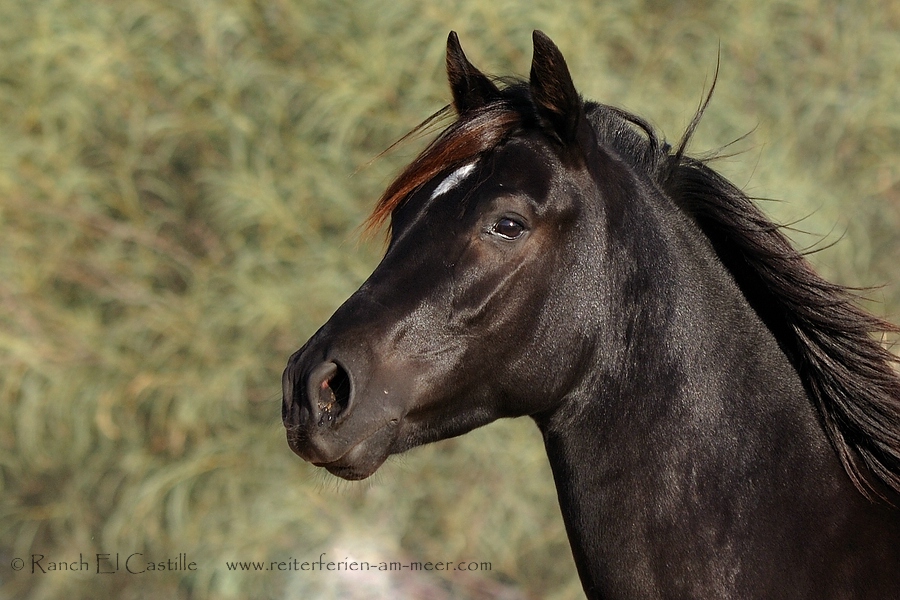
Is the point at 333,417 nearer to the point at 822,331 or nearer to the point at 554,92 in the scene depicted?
the point at 554,92

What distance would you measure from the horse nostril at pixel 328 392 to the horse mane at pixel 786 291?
1.29ft

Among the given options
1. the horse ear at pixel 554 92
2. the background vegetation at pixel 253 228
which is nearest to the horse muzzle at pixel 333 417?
the horse ear at pixel 554 92

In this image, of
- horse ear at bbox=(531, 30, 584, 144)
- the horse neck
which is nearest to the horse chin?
the horse neck

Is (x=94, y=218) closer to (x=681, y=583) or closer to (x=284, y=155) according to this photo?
(x=284, y=155)

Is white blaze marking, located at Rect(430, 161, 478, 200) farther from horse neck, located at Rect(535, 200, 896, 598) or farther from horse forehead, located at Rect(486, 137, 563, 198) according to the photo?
horse neck, located at Rect(535, 200, 896, 598)

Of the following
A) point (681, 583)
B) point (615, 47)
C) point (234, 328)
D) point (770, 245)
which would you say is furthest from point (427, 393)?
point (615, 47)

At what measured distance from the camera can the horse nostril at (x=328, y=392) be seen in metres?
1.68

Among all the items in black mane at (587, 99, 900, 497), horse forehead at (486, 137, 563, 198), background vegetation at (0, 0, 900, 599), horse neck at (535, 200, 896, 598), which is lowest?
background vegetation at (0, 0, 900, 599)

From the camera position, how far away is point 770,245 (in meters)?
1.92

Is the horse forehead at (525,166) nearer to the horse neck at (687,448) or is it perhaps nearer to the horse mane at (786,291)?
the horse mane at (786,291)

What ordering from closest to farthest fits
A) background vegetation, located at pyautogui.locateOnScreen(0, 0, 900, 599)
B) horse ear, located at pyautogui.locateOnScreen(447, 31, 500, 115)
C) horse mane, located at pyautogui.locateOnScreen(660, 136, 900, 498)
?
horse mane, located at pyautogui.locateOnScreen(660, 136, 900, 498), horse ear, located at pyautogui.locateOnScreen(447, 31, 500, 115), background vegetation, located at pyautogui.locateOnScreen(0, 0, 900, 599)

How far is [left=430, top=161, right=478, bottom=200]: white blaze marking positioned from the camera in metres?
1.88

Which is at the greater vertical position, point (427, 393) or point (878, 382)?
point (878, 382)

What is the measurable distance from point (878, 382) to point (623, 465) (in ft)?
1.58
